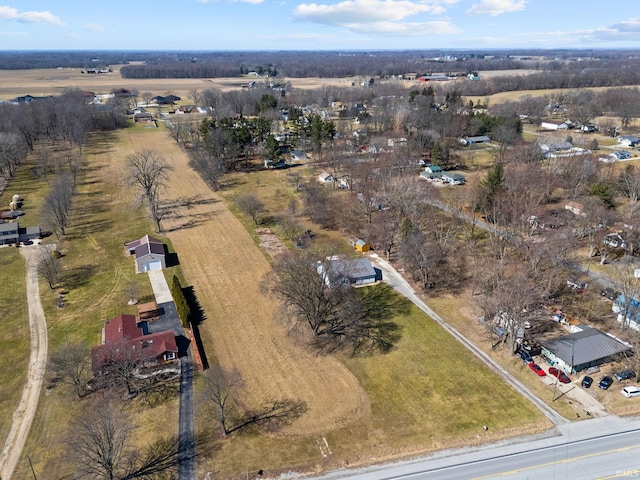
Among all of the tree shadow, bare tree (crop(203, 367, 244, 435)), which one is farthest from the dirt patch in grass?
Result: bare tree (crop(203, 367, 244, 435))

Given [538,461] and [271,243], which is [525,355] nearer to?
[538,461]

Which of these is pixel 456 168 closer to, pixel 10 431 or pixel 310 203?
pixel 310 203

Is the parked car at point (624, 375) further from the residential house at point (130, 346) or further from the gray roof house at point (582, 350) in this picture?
the residential house at point (130, 346)

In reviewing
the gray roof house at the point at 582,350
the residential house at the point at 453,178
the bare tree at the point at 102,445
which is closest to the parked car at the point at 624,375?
the gray roof house at the point at 582,350

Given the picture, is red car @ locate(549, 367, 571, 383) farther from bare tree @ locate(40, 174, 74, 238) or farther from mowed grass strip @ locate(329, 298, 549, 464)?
bare tree @ locate(40, 174, 74, 238)

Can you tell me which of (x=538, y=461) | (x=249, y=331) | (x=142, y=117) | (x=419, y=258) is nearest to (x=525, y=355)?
(x=538, y=461)
